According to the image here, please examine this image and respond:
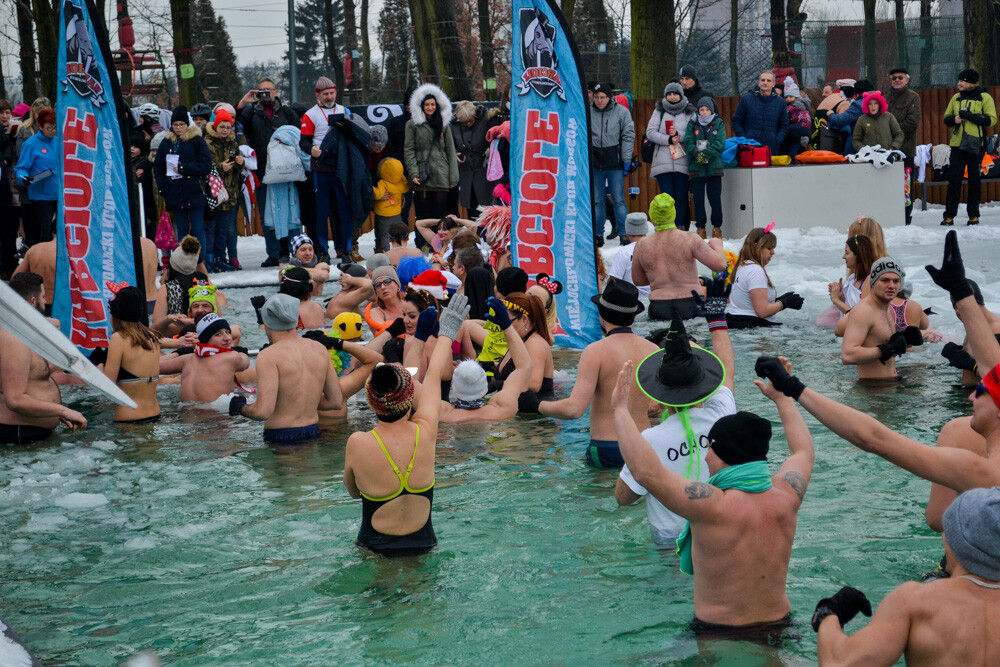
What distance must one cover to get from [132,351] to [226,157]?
23.2 feet

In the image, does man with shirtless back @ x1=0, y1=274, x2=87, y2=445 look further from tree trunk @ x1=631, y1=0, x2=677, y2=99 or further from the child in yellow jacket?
tree trunk @ x1=631, y1=0, x2=677, y2=99

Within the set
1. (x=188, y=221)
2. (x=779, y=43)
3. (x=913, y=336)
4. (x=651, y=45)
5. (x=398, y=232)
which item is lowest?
(x=913, y=336)

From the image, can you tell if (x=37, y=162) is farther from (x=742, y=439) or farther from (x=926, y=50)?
(x=926, y=50)

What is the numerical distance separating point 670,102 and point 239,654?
12371 mm

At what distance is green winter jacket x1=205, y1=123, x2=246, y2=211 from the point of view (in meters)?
14.9

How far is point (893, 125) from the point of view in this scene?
16.5 meters

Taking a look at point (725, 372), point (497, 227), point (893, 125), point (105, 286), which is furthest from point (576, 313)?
point (893, 125)

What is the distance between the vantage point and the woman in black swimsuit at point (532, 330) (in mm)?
8031

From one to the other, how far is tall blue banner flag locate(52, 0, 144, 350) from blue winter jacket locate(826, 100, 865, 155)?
11.4m

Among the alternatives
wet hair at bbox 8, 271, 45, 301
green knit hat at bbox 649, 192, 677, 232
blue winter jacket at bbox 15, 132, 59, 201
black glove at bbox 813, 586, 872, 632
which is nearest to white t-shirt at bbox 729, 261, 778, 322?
green knit hat at bbox 649, 192, 677, 232

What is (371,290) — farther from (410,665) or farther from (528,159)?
(410,665)

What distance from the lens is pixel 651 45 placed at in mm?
19281

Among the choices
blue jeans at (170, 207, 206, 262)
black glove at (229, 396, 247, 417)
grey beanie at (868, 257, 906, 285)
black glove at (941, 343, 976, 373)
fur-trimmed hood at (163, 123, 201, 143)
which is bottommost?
black glove at (229, 396, 247, 417)

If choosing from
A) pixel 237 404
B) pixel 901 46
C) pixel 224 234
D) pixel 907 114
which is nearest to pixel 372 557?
pixel 237 404
